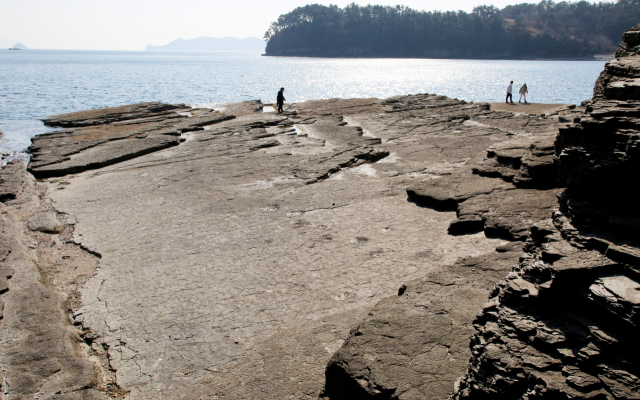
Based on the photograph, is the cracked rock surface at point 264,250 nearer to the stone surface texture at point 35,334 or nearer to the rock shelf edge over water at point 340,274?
the rock shelf edge over water at point 340,274

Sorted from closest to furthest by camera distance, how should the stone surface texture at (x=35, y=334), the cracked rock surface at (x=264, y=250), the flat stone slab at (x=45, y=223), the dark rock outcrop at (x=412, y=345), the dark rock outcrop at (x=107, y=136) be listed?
the dark rock outcrop at (x=412, y=345), the stone surface texture at (x=35, y=334), the cracked rock surface at (x=264, y=250), the flat stone slab at (x=45, y=223), the dark rock outcrop at (x=107, y=136)

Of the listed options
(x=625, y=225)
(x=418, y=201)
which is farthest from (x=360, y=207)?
(x=625, y=225)

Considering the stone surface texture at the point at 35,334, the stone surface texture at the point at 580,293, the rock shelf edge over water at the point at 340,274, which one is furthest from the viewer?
the stone surface texture at the point at 35,334

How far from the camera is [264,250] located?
6656 millimetres

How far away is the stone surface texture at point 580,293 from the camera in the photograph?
8.14 ft

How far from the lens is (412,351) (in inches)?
141

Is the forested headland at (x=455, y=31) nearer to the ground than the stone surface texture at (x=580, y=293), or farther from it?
farther from it

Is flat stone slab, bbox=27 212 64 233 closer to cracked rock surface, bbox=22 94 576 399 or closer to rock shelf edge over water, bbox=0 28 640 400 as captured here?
rock shelf edge over water, bbox=0 28 640 400

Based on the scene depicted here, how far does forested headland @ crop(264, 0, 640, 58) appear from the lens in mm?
117625

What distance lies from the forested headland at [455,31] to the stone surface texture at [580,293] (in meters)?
135

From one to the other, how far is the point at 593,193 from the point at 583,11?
162m

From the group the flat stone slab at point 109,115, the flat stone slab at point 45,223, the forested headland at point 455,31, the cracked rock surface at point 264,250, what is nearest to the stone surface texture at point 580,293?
the cracked rock surface at point 264,250

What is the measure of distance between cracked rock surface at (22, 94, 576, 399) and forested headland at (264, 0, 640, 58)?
407 ft

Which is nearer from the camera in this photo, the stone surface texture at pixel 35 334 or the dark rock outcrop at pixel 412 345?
the dark rock outcrop at pixel 412 345
